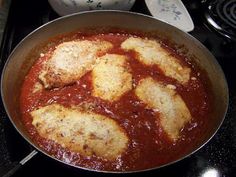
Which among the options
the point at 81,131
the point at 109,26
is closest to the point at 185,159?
the point at 81,131

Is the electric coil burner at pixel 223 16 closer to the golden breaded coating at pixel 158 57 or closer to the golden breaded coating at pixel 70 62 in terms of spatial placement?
the golden breaded coating at pixel 158 57

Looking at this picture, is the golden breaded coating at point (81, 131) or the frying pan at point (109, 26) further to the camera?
the frying pan at point (109, 26)

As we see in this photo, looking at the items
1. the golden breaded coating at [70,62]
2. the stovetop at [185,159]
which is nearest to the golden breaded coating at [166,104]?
the stovetop at [185,159]

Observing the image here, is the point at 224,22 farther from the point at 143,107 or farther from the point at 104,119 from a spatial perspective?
the point at 104,119

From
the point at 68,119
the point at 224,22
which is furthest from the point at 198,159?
the point at 224,22

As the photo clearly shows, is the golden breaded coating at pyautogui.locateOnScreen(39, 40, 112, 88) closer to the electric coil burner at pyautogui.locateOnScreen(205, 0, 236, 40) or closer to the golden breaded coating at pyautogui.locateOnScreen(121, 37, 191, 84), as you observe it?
the golden breaded coating at pyautogui.locateOnScreen(121, 37, 191, 84)
